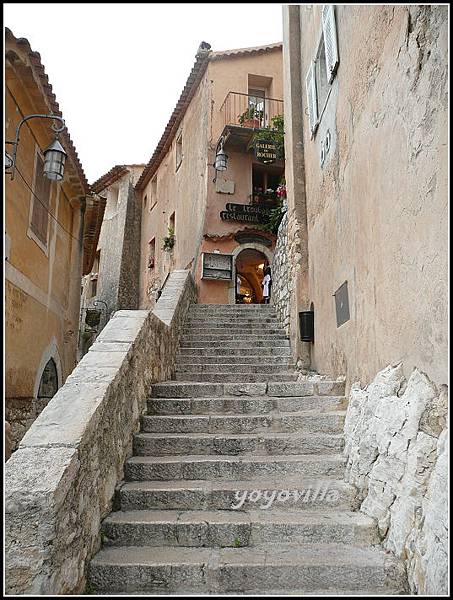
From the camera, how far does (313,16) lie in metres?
6.00

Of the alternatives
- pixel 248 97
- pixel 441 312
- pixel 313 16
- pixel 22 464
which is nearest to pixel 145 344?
pixel 22 464

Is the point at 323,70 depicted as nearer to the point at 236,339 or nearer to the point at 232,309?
the point at 236,339

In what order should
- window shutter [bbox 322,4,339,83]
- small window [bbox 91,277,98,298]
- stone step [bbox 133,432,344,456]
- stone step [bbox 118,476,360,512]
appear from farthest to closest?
1. small window [bbox 91,277,98,298]
2. window shutter [bbox 322,4,339,83]
3. stone step [bbox 133,432,344,456]
4. stone step [bbox 118,476,360,512]

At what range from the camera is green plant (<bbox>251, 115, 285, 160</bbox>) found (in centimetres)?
1139

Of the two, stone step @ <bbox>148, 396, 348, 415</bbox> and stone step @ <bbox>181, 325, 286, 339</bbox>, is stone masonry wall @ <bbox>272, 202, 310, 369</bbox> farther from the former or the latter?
stone step @ <bbox>148, 396, 348, 415</bbox>

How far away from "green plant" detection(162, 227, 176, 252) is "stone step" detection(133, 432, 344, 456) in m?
12.0

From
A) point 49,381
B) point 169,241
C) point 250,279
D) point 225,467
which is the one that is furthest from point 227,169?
point 225,467

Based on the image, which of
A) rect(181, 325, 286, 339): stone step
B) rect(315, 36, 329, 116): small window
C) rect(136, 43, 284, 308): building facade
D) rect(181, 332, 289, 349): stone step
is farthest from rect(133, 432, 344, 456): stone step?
rect(136, 43, 284, 308): building facade

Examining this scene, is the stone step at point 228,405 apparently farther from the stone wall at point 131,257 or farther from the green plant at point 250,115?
the stone wall at point 131,257

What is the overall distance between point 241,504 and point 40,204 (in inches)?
233

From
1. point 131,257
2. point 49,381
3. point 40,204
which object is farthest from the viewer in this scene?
point 131,257

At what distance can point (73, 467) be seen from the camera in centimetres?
236

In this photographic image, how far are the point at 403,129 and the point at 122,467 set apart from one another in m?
3.15

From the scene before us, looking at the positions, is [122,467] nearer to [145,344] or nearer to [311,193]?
[145,344]
